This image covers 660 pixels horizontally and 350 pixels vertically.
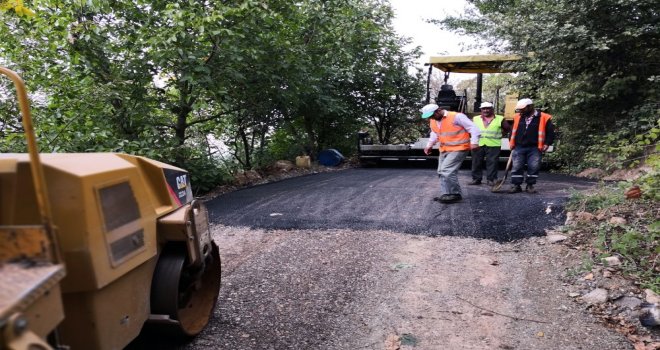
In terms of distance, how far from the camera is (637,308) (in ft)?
10.1

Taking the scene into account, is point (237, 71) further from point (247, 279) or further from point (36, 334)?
point (36, 334)

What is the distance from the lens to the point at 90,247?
180 cm

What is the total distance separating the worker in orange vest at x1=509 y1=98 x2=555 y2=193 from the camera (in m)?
6.73

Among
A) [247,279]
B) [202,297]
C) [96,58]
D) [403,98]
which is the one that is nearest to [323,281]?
[247,279]

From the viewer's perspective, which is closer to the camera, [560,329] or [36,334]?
[36,334]

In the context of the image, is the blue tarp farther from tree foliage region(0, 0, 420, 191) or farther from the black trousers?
the black trousers

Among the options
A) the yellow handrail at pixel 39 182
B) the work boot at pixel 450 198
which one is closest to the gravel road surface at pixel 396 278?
the work boot at pixel 450 198

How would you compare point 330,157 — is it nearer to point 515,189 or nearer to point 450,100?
point 450,100

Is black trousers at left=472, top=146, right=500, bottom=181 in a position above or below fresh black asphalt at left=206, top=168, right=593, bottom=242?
above

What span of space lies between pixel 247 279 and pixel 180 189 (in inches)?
52.4


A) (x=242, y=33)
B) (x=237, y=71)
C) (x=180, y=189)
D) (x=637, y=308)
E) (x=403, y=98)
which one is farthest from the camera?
(x=403, y=98)

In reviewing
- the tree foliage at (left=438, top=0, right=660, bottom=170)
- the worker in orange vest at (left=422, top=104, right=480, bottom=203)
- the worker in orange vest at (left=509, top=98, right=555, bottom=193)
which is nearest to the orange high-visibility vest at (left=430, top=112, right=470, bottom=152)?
the worker in orange vest at (left=422, top=104, right=480, bottom=203)

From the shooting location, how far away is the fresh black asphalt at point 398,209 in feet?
17.2

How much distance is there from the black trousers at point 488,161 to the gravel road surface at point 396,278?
1161mm
